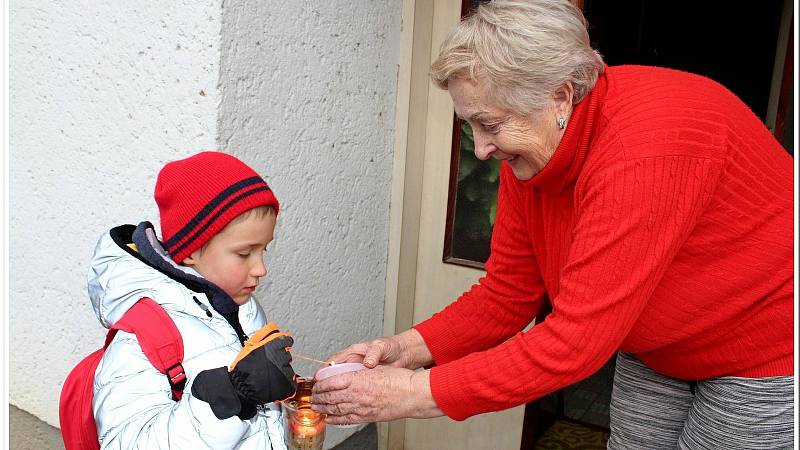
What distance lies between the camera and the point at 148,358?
1.31 m

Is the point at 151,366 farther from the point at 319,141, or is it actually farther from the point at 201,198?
the point at 319,141

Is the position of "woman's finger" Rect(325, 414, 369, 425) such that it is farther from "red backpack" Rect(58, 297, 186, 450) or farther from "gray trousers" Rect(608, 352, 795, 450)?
"gray trousers" Rect(608, 352, 795, 450)

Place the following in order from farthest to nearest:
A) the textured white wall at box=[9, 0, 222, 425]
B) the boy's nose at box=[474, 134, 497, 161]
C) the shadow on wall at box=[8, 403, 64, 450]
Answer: the shadow on wall at box=[8, 403, 64, 450] → the textured white wall at box=[9, 0, 222, 425] → the boy's nose at box=[474, 134, 497, 161]

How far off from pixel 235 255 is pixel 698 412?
3.81 ft

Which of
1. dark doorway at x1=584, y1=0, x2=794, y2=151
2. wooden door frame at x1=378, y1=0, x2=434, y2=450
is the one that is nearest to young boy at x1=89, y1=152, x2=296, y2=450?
wooden door frame at x1=378, y1=0, x2=434, y2=450

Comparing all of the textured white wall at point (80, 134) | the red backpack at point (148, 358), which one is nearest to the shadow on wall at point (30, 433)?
the textured white wall at point (80, 134)

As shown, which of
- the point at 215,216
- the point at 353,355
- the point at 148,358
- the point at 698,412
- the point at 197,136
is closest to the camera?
the point at 148,358

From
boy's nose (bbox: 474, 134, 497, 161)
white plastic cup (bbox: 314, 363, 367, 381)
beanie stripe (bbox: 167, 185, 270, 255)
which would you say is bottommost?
white plastic cup (bbox: 314, 363, 367, 381)

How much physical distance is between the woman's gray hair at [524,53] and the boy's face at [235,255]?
0.53 metres

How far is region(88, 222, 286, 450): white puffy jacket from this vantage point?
1.23 meters

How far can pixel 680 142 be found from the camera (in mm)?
1295

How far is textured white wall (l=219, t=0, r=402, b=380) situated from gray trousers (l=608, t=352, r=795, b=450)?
45.5 inches

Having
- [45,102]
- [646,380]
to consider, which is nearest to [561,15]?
[646,380]

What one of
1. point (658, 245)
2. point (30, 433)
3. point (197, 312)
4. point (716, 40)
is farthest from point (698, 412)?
point (716, 40)
